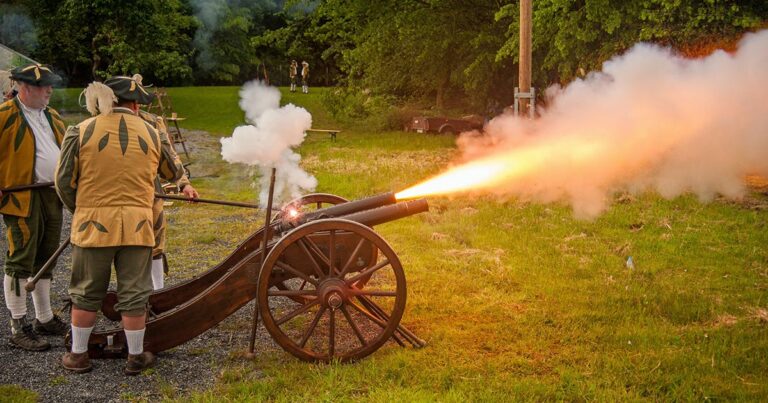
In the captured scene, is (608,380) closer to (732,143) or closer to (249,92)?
(732,143)

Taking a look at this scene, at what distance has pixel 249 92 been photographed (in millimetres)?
5781

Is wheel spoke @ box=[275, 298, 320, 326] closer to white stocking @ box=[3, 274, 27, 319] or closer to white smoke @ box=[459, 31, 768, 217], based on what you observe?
white stocking @ box=[3, 274, 27, 319]

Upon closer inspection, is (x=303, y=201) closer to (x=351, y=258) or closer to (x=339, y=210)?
(x=339, y=210)

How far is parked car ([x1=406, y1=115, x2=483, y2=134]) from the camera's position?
19.1 meters

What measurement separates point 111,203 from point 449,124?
15128mm

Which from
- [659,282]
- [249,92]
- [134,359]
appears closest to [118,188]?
[134,359]

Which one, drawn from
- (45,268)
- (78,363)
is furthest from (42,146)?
(78,363)

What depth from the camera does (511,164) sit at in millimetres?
8031

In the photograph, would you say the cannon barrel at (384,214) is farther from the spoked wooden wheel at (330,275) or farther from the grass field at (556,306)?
the grass field at (556,306)

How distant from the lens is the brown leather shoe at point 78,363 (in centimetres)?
487

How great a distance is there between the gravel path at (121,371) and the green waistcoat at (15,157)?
1099 millimetres

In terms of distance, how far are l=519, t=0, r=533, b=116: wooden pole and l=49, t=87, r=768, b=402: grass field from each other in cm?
141

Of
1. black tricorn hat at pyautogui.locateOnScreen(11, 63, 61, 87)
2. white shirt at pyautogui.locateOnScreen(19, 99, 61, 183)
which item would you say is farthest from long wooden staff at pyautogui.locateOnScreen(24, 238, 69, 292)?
black tricorn hat at pyautogui.locateOnScreen(11, 63, 61, 87)

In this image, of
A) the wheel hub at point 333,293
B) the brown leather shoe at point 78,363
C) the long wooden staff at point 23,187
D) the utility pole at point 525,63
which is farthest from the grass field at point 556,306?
the long wooden staff at point 23,187
